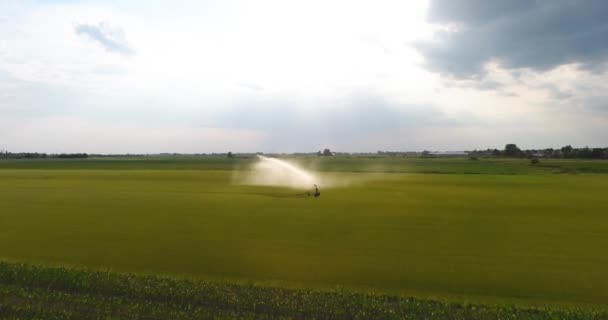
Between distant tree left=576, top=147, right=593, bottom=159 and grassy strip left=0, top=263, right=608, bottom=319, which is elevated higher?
distant tree left=576, top=147, right=593, bottom=159

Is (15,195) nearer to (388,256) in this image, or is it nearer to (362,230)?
(362,230)

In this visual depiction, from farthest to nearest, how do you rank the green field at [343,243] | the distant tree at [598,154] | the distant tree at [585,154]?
the distant tree at [585,154] < the distant tree at [598,154] < the green field at [343,243]

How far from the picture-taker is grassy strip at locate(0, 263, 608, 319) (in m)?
10.1

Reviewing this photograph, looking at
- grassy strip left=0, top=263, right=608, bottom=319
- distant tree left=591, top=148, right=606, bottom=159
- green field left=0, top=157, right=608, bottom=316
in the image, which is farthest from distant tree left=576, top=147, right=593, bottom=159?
grassy strip left=0, top=263, right=608, bottom=319

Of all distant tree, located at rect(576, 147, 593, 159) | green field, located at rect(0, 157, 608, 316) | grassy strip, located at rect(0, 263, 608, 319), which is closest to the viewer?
grassy strip, located at rect(0, 263, 608, 319)

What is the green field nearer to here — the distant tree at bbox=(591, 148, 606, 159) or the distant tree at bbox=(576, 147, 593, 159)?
the distant tree at bbox=(591, 148, 606, 159)

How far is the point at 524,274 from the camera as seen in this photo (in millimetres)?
14375

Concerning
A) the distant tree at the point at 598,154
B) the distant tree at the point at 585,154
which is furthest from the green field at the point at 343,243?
the distant tree at the point at 585,154

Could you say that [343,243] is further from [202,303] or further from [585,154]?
[585,154]

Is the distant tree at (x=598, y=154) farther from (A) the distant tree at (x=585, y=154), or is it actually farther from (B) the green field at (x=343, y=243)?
(B) the green field at (x=343, y=243)

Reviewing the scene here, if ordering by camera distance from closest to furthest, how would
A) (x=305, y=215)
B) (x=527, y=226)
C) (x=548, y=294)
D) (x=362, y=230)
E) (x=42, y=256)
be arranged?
(x=548, y=294) < (x=42, y=256) < (x=362, y=230) < (x=527, y=226) < (x=305, y=215)

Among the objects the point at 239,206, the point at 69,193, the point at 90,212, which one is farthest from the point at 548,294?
the point at 69,193

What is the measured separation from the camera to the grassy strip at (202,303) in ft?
33.0

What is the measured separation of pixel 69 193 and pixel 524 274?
44.3 meters
